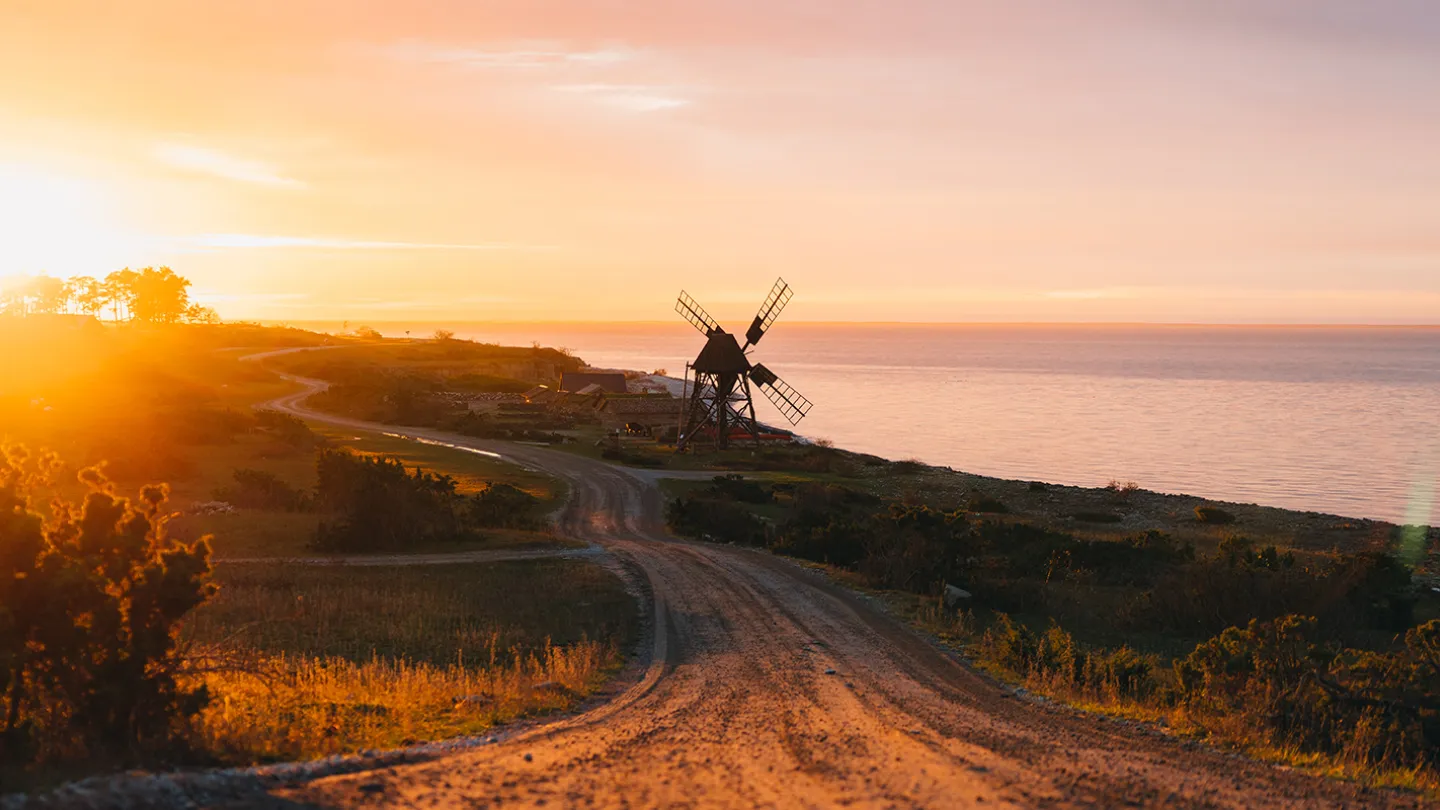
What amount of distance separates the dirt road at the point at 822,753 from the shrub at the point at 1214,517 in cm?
3655

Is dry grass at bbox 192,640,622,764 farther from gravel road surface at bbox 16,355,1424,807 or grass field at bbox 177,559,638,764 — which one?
gravel road surface at bbox 16,355,1424,807

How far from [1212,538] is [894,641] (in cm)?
2939

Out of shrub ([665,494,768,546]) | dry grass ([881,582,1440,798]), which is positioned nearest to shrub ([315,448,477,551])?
shrub ([665,494,768,546])

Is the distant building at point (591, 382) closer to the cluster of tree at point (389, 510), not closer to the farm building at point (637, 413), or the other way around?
the farm building at point (637, 413)

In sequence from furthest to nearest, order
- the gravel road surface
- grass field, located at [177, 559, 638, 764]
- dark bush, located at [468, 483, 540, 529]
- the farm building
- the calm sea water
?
the farm building < the calm sea water < dark bush, located at [468, 483, 540, 529] < grass field, located at [177, 559, 638, 764] < the gravel road surface

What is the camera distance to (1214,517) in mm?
49812

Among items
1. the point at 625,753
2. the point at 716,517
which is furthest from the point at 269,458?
the point at 625,753

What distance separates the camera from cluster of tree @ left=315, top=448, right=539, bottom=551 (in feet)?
106

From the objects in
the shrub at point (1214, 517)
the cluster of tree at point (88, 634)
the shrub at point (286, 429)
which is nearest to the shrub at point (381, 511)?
the cluster of tree at point (88, 634)

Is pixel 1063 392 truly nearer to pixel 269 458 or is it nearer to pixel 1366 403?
pixel 1366 403

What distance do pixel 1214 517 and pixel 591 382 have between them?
246 feet

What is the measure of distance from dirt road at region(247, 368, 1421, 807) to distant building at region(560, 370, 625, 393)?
303 ft

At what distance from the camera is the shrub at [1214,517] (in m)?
49.2

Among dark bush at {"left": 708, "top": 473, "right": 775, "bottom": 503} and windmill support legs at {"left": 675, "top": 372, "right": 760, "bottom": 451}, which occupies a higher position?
windmill support legs at {"left": 675, "top": 372, "right": 760, "bottom": 451}
